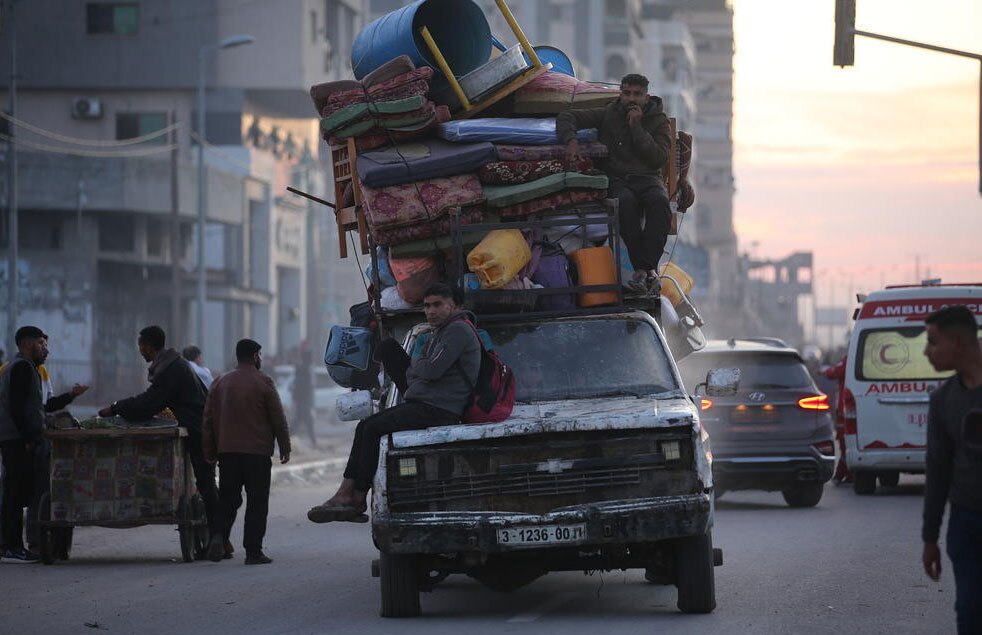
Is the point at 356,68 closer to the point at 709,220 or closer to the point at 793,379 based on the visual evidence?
the point at 793,379

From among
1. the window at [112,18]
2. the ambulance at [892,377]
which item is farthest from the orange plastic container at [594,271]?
the window at [112,18]

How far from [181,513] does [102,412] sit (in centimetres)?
104

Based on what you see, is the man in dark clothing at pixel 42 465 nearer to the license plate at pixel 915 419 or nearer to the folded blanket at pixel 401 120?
the folded blanket at pixel 401 120

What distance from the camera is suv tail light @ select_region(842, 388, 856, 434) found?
816 inches

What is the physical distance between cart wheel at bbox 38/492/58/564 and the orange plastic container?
5.20 m

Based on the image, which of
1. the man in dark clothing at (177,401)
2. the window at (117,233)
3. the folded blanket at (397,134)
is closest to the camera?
the folded blanket at (397,134)

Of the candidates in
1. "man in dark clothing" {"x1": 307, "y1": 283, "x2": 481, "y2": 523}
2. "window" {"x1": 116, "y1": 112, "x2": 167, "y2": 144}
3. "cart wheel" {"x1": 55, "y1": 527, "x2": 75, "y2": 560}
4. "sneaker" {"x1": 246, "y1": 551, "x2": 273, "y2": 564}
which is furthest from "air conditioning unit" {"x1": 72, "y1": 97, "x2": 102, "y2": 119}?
"man in dark clothing" {"x1": 307, "y1": 283, "x2": 481, "y2": 523}

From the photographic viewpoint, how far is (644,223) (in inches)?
501

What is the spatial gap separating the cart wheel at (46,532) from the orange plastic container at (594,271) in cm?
520

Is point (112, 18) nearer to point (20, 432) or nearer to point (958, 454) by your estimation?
point (20, 432)

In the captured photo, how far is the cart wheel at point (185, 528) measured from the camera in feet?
47.0

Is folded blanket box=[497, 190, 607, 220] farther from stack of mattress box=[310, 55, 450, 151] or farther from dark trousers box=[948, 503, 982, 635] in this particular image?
dark trousers box=[948, 503, 982, 635]

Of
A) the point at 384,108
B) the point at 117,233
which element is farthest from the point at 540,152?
the point at 117,233

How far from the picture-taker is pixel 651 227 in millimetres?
12555
